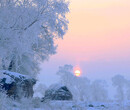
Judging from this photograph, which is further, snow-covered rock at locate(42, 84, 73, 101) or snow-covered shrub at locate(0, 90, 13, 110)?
snow-covered rock at locate(42, 84, 73, 101)

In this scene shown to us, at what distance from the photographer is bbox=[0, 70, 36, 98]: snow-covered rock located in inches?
399

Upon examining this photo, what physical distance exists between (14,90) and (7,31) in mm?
3671

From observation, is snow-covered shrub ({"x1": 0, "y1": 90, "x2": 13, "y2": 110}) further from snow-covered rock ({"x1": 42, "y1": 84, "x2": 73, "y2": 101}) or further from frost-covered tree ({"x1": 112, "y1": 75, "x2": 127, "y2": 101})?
frost-covered tree ({"x1": 112, "y1": 75, "x2": 127, "y2": 101})

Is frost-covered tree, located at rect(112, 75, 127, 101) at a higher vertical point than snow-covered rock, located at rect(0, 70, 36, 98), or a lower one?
higher

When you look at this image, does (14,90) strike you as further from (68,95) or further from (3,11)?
(68,95)

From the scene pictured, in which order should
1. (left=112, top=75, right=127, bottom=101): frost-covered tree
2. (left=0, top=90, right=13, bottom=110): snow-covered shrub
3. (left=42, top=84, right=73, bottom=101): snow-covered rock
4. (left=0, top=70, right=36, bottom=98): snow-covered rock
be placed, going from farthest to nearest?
Answer: 1. (left=112, top=75, right=127, bottom=101): frost-covered tree
2. (left=42, top=84, right=73, bottom=101): snow-covered rock
3. (left=0, top=70, right=36, bottom=98): snow-covered rock
4. (left=0, top=90, right=13, bottom=110): snow-covered shrub

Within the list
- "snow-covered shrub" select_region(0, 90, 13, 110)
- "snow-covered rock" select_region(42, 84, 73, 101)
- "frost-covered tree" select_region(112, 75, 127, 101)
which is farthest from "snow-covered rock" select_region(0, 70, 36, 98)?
"frost-covered tree" select_region(112, 75, 127, 101)

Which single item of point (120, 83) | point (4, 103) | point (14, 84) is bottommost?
point (4, 103)

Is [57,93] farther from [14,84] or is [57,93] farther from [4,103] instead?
[4,103]

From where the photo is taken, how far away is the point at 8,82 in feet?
33.5

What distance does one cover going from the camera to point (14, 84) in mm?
10375

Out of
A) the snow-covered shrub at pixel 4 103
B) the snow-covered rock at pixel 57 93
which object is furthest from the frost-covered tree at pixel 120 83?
the snow-covered shrub at pixel 4 103

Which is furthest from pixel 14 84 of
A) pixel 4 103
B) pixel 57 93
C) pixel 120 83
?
pixel 120 83

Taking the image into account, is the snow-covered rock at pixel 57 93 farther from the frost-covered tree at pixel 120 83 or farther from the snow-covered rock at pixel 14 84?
the frost-covered tree at pixel 120 83
